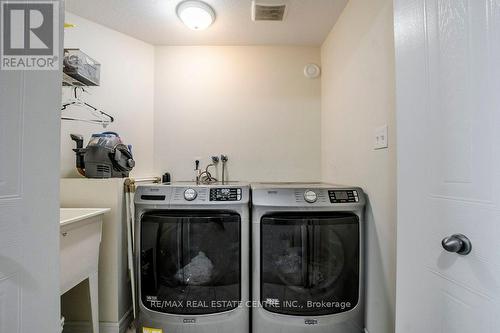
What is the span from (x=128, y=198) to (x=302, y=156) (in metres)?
1.55

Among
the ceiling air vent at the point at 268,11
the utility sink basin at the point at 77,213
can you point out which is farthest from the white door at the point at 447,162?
the utility sink basin at the point at 77,213

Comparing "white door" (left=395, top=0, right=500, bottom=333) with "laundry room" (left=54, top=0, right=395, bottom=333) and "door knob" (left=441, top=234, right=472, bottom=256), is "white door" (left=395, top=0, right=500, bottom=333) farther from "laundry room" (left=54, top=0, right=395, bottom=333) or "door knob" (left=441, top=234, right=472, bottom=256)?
"laundry room" (left=54, top=0, right=395, bottom=333)

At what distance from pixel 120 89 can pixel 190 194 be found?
1277 millimetres

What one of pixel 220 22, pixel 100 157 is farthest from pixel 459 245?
pixel 220 22

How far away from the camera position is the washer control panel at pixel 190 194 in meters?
1.32

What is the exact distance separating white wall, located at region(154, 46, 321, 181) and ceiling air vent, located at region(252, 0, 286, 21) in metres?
0.43

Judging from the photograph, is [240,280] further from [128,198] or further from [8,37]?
[8,37]

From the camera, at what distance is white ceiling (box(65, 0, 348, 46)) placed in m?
1.54

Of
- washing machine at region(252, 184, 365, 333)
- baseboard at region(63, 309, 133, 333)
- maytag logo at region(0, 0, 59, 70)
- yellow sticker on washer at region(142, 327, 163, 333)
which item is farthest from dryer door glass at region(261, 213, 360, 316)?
maytag logo at region(0, 0, 59, 70)

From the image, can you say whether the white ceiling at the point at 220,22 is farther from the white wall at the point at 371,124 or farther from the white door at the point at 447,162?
the white door at the point at 447,162

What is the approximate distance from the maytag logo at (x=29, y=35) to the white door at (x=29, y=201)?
6 cm

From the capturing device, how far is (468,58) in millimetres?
528

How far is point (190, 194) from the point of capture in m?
1.33

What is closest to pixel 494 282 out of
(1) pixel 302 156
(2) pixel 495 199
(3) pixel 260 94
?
(2) pixel 495 199
